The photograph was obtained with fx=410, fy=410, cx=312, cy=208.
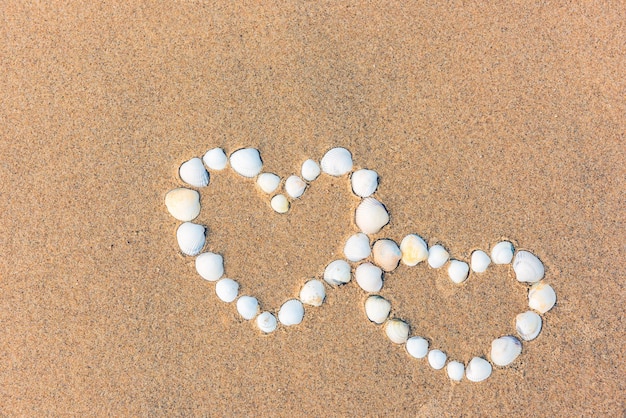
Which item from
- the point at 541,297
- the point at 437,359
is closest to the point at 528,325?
the point at 541,297

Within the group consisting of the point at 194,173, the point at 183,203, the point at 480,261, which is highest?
the point at 480,261

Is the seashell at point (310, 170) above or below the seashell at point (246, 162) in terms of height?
above

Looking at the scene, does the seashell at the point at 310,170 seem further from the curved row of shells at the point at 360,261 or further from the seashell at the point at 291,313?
the seashell at the point at 291,313

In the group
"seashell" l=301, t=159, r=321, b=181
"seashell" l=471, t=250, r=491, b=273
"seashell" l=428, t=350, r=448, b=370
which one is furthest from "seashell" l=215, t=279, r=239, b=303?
"seashell" l=471, t=250, r=491, b=273

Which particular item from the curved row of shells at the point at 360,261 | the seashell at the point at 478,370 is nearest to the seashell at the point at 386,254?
the curved row of shells at the point at 360,261

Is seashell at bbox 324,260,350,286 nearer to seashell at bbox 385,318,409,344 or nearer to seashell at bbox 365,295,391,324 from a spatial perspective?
seashell at bbox 365,295,391,324

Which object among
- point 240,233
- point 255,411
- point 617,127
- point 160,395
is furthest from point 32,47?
point 617,127

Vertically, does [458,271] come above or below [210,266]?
above

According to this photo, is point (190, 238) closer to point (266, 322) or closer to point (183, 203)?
point (183, 203)
